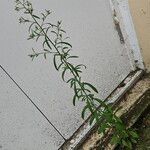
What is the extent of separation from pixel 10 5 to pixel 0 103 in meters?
0.64

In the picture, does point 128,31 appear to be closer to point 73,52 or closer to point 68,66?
point 73,52

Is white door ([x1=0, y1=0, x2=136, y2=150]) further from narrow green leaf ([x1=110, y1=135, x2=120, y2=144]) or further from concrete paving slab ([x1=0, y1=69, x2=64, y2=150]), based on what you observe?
narrow green leaf ([x1=110, y1=135, x2=120, y2=144])

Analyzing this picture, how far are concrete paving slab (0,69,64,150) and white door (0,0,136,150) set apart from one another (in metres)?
0.05

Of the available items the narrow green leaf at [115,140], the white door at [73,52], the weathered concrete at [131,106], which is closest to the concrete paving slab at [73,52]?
the white door at [73,52]

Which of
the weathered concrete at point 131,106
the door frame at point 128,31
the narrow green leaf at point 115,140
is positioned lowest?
the weathered concrete at point 131,106

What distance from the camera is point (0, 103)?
271 cm

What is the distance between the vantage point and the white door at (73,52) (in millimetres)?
2719

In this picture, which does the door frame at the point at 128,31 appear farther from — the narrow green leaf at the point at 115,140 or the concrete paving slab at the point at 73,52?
the narrow green leaf at the point at 115,140

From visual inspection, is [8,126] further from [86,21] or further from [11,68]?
[86,21]

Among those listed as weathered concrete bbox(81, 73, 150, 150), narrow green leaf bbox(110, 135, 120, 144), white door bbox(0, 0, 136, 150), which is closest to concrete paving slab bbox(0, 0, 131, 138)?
white door bbox(0, 0, 136, 150)

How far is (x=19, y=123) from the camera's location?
287 cm

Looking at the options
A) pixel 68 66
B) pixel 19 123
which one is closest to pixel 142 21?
pixel 68 66

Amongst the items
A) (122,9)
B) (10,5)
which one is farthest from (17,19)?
(122,9)

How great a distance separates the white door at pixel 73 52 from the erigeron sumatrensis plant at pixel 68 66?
0.07 metres
